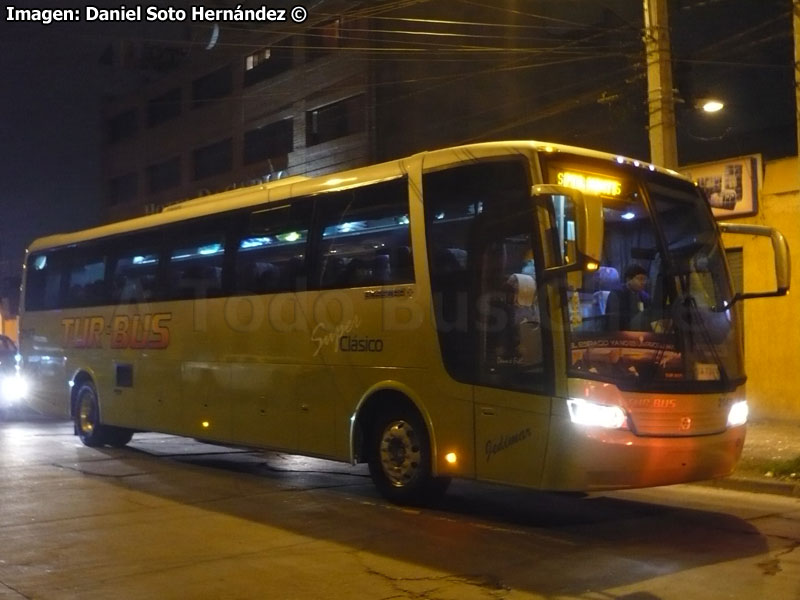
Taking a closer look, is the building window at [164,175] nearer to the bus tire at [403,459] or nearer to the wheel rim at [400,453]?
the bus tire at [403,459]

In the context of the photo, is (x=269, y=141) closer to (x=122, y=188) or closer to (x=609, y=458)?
(x=122, y=188)

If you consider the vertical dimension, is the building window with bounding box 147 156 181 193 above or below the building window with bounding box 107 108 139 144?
below

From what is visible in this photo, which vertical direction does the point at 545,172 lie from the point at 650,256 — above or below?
above

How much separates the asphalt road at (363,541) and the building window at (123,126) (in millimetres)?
36033

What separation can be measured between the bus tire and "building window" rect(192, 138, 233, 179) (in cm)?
2971

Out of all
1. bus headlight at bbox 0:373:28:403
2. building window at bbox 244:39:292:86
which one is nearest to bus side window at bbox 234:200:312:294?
bus headlight at bbox 0:373:28:403

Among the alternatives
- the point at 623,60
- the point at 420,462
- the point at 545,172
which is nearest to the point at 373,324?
the point at 420,462

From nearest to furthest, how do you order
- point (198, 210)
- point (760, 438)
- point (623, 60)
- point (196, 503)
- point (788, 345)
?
point (196, 503) → point (198, 210) → point (760, 438) → point (788, 345) → point (623, 60)

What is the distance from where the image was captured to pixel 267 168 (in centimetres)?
3538

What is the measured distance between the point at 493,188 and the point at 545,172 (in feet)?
2.02

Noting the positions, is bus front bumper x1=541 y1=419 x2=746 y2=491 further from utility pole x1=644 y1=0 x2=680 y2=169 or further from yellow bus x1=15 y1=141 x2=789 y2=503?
utility pole x1=644 y1=0 x2=680 y2=169

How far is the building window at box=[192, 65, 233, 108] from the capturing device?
126ft

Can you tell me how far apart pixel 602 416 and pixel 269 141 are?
29.4 m

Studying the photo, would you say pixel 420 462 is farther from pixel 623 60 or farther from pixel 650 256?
pixel 623 60
